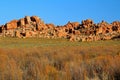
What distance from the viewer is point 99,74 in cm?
1052

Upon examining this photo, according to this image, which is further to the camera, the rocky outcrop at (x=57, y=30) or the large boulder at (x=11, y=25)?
the large boulder at (x=11, y=25)

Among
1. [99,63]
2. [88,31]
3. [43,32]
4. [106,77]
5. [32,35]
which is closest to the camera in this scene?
[106,77]

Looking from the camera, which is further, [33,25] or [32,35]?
[33,25]

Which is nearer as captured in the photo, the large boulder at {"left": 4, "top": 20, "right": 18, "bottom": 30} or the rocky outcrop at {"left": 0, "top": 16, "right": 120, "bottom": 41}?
the rocky outcrop at {"left": 0, "top": 16, "right": 120, "bottom": 41}

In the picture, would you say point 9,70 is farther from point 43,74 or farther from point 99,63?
point 99,63

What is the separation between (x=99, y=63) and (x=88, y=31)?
83936mm

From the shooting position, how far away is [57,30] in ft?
292

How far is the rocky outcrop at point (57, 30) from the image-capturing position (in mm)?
79812

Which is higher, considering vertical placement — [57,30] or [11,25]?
[11,25]

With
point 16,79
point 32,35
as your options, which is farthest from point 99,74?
point 32,35

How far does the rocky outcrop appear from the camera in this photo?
7981cm

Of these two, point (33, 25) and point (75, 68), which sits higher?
point (33, 25)

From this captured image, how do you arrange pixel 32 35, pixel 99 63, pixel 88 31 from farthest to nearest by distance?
pixel 88 31 < pixel 32 35 < pixel 99 63

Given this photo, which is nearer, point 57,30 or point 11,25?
point 57,30
